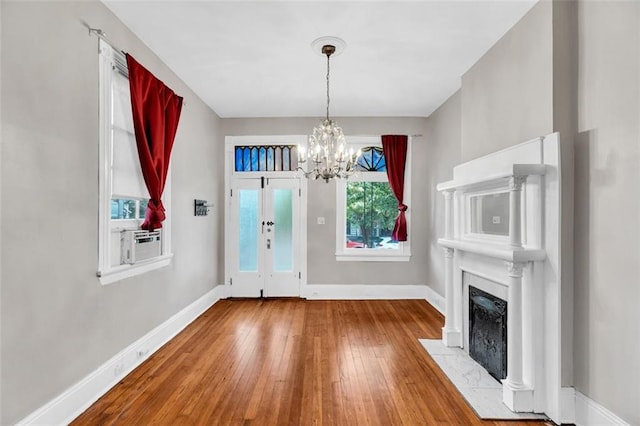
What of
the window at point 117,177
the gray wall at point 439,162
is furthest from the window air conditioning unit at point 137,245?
the gray wall at point 439,162

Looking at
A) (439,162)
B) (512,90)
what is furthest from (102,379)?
(439,162)

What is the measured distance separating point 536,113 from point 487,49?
43.0 inches

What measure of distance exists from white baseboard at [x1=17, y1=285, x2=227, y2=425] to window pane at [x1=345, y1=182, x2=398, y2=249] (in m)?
2.77

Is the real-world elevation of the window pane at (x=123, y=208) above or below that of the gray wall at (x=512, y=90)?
below

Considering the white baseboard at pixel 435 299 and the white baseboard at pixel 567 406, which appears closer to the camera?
the white baseboard at pixel 567 406

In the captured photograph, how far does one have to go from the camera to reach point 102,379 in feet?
8.27

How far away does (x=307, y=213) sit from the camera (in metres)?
5.39

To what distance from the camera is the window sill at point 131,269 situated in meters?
2.56

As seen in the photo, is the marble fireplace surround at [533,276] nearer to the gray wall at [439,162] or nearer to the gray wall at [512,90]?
the gray wall at [512,90]

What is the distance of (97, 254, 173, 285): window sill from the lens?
2564 millimetres

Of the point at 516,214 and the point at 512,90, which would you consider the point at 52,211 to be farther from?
the point at 512,90

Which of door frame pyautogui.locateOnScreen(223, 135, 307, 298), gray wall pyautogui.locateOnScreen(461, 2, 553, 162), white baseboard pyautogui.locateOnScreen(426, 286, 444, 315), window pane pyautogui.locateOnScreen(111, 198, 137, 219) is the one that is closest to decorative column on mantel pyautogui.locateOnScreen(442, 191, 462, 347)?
gray wall pyautogui.locateOnScreen(461, 2, 553, 162)

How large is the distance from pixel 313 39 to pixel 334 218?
2918mm

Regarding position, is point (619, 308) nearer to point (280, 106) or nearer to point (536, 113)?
point (536, 113)
